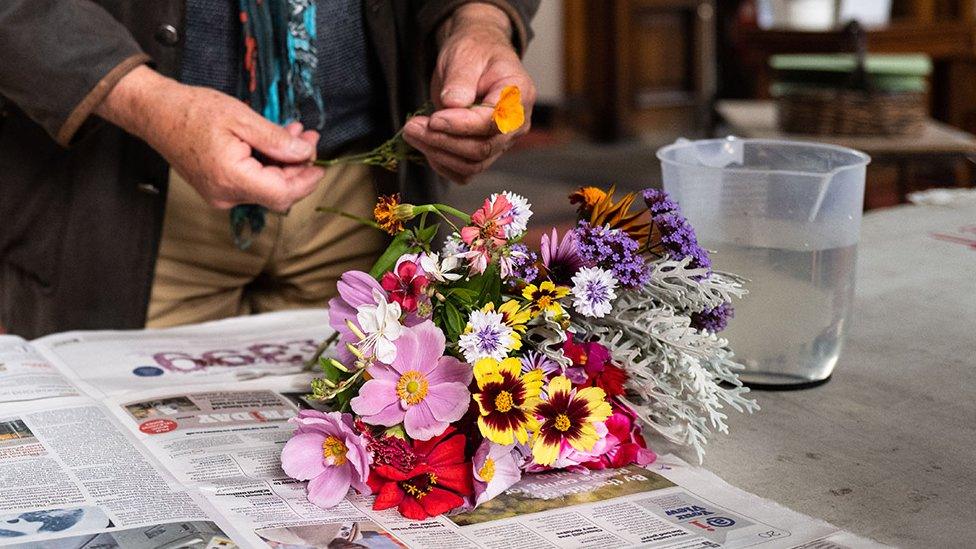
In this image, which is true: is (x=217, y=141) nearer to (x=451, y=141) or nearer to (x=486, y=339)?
(x=451, y=141)

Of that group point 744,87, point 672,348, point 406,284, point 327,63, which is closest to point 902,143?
point 327,63

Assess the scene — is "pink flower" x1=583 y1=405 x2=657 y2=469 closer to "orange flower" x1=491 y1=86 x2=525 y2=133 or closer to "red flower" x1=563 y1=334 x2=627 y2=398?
"red flower" x1=563 y1=334 x2=627 y2=398

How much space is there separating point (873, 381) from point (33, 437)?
28.2 inches

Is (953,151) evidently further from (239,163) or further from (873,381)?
(239,163)

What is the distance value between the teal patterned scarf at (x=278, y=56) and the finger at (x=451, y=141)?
0.25 meters

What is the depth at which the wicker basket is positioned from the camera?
8.97ft

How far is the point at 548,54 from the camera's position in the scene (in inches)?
227

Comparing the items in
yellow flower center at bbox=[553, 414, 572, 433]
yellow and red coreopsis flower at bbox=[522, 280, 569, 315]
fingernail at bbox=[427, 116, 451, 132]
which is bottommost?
yellow flower center at bbox=[553, 414, 572, 433]

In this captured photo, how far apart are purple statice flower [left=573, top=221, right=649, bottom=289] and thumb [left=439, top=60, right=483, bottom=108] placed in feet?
1.11

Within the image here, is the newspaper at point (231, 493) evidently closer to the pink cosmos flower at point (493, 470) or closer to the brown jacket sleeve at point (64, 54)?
the pink cosmos flower at point (493, 470)

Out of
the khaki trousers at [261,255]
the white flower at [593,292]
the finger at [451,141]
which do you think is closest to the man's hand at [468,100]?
the finger at [451,141]

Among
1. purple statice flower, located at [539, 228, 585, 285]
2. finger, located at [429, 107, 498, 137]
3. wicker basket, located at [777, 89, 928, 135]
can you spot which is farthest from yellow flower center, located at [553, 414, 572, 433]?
wicker basket, located at [777, 89, 928, 135]

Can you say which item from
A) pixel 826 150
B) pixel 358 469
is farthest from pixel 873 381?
pixel 358 469

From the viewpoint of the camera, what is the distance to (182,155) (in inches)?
43.2
